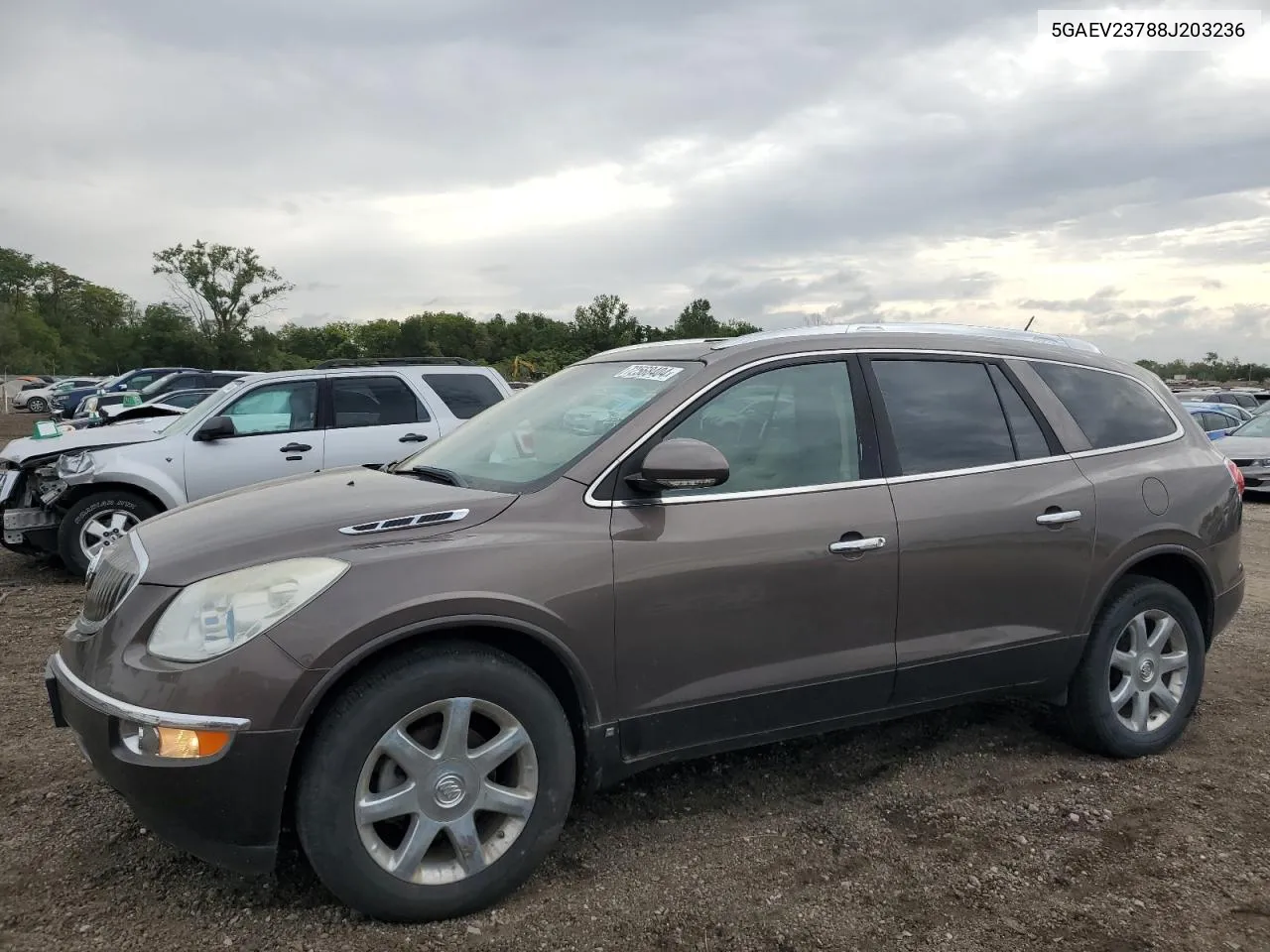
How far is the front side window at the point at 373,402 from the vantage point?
8.27m

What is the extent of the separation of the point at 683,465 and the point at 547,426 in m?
0.83

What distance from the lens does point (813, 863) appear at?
3.14 metres

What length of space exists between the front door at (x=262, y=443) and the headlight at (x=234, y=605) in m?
5.39

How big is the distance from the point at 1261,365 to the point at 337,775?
88565 mm

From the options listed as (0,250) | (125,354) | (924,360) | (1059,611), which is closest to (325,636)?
(924,360)

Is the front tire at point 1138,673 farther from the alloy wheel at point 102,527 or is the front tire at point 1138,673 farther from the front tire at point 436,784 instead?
the alloy wheel at point 102,527

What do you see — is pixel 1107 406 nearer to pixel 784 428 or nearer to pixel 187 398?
pixel 784 428

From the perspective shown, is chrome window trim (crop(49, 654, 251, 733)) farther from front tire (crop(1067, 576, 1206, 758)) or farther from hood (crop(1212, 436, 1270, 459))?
hood (crop(1212, 436, 1270, 459))

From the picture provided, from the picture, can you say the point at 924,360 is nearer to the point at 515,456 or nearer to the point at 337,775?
the point at 515,456

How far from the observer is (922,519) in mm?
3451

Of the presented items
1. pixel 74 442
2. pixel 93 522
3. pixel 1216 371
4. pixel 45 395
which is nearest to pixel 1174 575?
pixel 93 522

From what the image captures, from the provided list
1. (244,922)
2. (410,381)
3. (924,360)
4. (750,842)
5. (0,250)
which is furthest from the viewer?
(0,250)

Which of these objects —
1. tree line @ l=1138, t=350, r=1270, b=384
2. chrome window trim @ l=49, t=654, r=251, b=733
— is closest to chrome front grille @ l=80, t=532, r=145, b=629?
chrome window trim @ l=49, t=654, r=251, b=733

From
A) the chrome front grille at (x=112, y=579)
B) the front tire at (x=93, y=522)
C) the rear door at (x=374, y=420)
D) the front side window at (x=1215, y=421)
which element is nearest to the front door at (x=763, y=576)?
the chrome front grille at (x=112, y=579)
